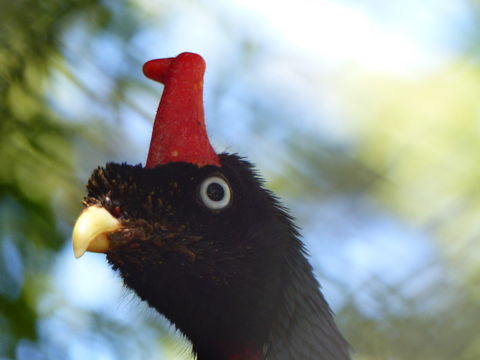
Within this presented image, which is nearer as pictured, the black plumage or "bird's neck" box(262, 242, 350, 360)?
the black plumage

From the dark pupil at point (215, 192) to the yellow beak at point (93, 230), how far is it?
33cm

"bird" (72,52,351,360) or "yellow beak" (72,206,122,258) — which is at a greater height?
"bird" (72,52,351,360)

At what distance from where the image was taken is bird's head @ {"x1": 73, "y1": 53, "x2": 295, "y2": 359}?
2369 mm

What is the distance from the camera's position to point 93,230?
229cm

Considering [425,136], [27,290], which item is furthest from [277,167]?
[27,290]

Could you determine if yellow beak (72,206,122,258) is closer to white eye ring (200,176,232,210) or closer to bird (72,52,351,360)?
bird (72,52,351,360)

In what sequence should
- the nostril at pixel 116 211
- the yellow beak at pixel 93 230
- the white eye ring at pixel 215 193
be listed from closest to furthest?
the yellow beak at pixel 93 230 → the nostril at pixel 116 211 → the white eye ring at pixel 215 193

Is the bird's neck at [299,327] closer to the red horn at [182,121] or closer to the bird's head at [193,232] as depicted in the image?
the bird's head at [193,232]

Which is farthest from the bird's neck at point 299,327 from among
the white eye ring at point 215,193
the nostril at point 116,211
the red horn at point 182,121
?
the nostril at point 116,211

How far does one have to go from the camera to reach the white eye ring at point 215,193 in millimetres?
2473

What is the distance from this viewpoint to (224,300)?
2.58 m

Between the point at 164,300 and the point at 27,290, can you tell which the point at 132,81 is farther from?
the point at 164,300

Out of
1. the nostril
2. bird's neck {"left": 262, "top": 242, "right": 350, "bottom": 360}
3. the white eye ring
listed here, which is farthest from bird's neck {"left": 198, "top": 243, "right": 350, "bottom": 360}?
the nostril

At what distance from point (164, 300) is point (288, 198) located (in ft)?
6.18
